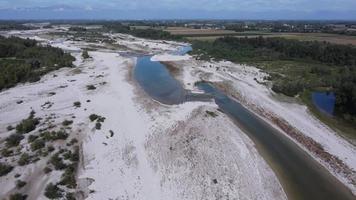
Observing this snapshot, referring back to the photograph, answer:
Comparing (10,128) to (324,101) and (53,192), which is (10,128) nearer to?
(53,192)

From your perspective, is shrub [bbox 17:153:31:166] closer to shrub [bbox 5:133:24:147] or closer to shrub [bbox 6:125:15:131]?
shrub [bbox 5:133:24:147]

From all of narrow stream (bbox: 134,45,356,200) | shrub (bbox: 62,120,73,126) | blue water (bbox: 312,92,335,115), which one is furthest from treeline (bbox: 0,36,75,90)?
blue water (bbox: 312,92,335,115)

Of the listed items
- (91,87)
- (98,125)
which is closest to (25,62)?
(91,87)

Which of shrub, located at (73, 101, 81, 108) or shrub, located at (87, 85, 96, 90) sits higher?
shrub, located at (87, 85, 96, 90)

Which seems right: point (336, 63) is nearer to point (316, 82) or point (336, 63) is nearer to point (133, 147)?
point (316, 82)

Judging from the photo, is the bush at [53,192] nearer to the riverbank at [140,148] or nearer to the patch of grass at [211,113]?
the riverbank at [140,148]

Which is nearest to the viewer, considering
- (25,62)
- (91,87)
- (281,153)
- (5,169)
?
(5,169)

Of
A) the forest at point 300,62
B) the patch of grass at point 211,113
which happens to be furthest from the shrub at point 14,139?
the forest at point 300,62
